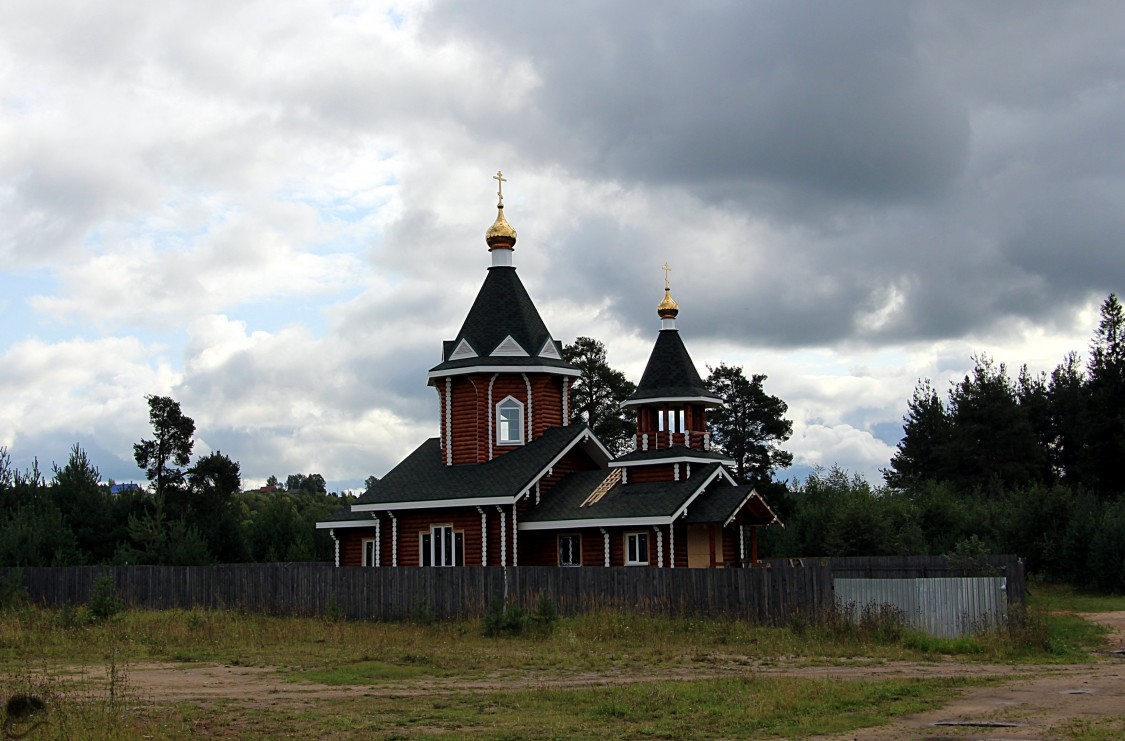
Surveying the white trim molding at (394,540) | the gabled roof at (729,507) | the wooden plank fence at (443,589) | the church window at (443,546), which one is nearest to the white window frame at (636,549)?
the gabled roof at (729,507)

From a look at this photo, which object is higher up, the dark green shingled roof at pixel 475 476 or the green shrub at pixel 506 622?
the dark green shingled roof at pixel 475 476

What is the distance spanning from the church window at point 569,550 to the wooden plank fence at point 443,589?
7.62m

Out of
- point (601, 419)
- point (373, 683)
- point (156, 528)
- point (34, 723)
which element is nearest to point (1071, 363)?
point (601, 419)

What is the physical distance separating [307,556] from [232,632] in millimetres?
25048

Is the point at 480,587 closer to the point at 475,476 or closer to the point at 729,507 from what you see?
the point at 729,507

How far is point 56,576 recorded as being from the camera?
1339 inches

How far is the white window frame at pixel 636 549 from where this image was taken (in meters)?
34.1

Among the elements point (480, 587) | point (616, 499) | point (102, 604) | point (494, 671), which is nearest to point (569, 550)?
point (616, 499)

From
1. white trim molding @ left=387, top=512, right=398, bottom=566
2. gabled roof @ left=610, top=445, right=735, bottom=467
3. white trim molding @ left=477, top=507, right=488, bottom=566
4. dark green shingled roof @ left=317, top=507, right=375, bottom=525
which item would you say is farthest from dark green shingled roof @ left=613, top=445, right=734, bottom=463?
dark green shingled roof @ left=317, top=507, right=375, bottom=525

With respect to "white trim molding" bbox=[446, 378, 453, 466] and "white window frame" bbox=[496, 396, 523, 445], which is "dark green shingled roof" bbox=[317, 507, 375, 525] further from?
"white window frame" bbox=[496, 396, 523, 445]

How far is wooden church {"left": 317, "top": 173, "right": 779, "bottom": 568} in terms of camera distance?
3453cm

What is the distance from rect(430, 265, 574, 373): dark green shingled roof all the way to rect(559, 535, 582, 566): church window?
20.0 ft

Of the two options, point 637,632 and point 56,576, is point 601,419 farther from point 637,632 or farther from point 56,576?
point 637,632

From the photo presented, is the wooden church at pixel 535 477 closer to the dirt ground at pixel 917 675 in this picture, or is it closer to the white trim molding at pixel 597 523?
the white trim molding at pixel 597 523
